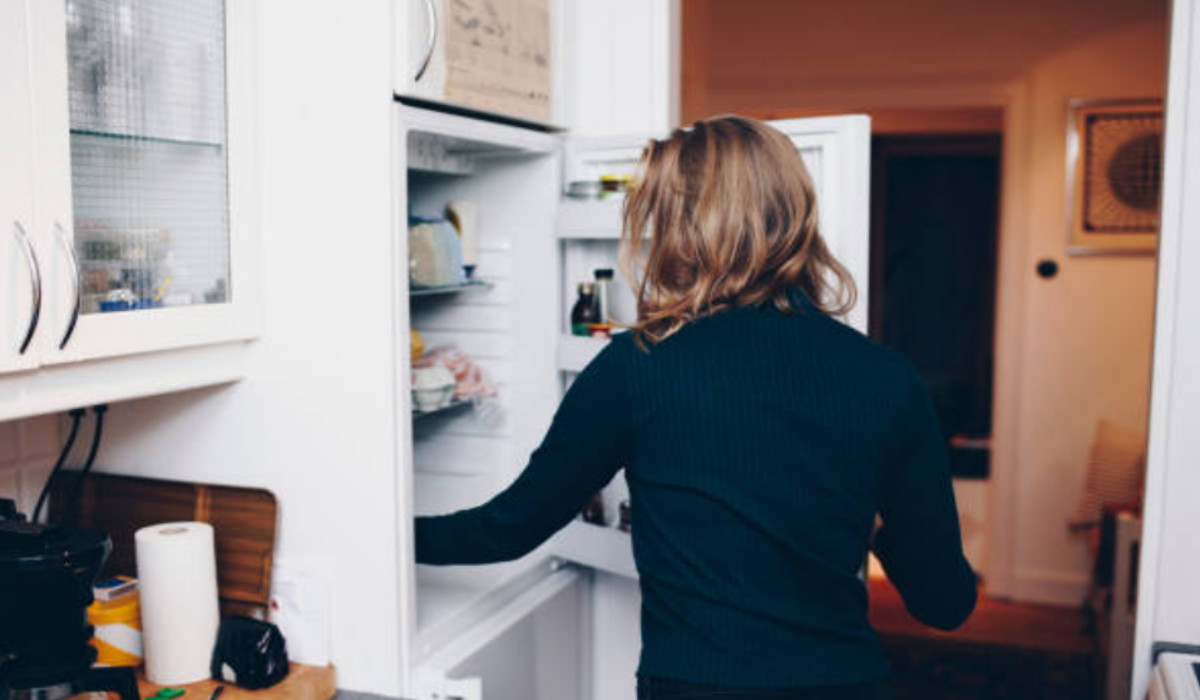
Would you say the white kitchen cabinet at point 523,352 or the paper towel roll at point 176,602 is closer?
the paper towel roll at point 176,602

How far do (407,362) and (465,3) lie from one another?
55 cm

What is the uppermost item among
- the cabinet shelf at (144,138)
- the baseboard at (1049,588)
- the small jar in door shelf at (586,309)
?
the cabinet shelf at (144,138)

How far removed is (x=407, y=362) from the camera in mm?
1544

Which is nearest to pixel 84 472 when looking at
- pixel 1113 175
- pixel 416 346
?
pixel 416 346

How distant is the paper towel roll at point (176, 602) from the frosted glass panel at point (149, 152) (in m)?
0.33

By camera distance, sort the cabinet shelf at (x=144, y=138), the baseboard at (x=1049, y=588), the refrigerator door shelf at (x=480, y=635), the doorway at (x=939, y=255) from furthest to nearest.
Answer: the doorway at (x=939, y=255) → the baseboard at (x=1049, y=588) → the refrigerator door shelf at (x=480, y=635) → the cabinet shelf at (x=144, y=138)

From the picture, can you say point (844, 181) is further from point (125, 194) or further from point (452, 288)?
point (125, 194)

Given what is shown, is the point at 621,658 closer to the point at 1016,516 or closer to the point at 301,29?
the point at 301,29

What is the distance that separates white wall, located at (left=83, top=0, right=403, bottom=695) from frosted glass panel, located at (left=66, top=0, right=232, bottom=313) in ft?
0.26

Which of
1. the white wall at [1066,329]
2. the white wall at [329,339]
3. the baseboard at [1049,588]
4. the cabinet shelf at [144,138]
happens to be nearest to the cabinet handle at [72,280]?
the cabinet shelf at [144,138]

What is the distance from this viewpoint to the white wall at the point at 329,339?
150 cm

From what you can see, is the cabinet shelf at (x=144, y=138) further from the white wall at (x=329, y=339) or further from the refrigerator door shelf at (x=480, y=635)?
the refrigerator door shelf at (x=480, y=635)

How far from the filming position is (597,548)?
6.29 ft

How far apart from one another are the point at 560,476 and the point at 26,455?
3.04 feet
